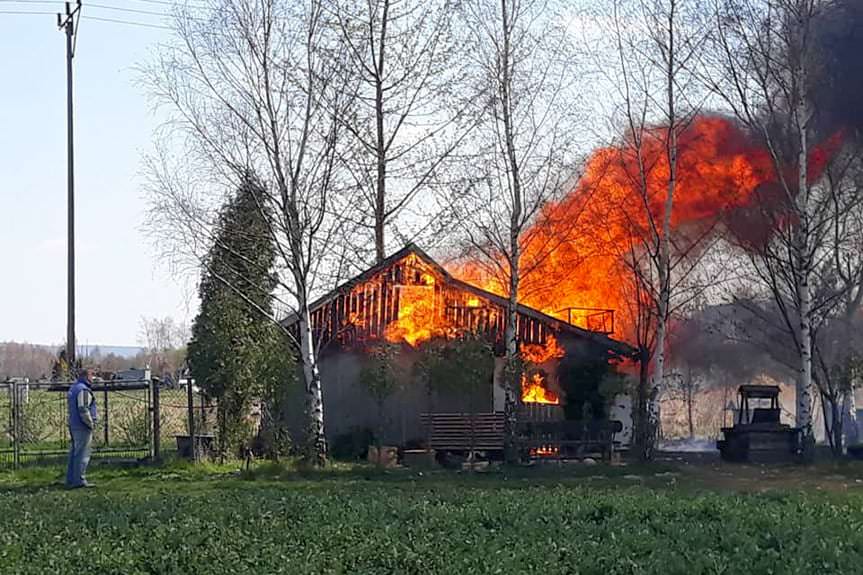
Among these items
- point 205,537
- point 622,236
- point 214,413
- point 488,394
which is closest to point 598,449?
point 488,394

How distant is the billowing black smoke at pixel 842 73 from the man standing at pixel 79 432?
2082 cm

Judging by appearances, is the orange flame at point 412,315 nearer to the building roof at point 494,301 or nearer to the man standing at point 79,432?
the building roof at point 494,301

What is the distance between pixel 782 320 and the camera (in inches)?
1442

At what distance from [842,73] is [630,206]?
6.86m

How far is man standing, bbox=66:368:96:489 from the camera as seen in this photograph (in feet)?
74.1

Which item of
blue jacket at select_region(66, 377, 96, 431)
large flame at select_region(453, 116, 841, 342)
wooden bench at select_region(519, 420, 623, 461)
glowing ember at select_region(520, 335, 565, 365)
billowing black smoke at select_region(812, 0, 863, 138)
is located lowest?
wooden bench at select_region(519, 420, 623, 461)

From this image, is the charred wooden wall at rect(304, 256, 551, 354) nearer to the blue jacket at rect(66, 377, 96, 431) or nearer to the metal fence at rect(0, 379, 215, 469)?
the metal fence at rect(0, 379, 215, 469)

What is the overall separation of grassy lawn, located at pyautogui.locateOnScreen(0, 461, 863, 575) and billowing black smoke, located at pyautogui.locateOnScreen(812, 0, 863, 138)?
15874mm

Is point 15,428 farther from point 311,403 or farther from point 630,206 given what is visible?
point 630,206

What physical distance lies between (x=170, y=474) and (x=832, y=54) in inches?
821

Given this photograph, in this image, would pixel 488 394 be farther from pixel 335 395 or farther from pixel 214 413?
pixel 214 413

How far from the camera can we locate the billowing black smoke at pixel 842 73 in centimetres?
3195

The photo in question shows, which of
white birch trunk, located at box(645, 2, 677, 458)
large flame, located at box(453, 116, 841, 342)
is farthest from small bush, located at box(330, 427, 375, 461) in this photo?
white birch trunk, located at box(645, 2, 677, 458)

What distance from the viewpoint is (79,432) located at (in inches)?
893
